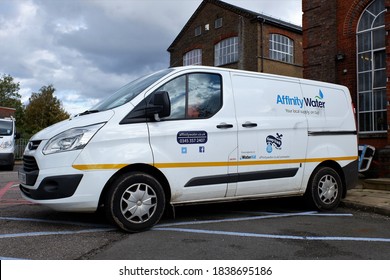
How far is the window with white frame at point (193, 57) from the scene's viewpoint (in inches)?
1238

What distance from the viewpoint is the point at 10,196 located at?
26.0ft

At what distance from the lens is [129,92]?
5.31 metres

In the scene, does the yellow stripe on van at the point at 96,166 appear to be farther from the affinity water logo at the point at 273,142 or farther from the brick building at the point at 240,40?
the brick building at the point at 240,40

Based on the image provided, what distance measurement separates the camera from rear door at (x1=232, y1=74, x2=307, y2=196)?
555 centimetres

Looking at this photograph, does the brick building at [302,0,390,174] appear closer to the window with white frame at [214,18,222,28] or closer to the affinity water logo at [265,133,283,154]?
the affinity water logo at [265,133,283,154]

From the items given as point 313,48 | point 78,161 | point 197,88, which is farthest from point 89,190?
point 313,48

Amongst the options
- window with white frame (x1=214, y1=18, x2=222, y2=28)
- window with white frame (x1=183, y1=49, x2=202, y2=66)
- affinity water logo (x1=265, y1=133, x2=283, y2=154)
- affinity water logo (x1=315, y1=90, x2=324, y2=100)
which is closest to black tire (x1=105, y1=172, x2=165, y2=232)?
affinity water logo (x1=265, y1=133, x2=283, y2=154)

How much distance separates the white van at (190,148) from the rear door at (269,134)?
0.02 m

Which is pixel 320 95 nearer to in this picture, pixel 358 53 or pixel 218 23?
pixel 358 53

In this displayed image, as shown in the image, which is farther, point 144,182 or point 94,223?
point 94,223

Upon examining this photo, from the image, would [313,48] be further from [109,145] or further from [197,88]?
[109,145]

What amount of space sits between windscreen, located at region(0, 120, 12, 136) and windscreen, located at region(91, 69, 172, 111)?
11028 mm

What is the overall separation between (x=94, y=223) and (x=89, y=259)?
1544mm

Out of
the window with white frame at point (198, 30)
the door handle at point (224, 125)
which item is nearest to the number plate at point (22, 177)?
the door handle at point (224, 125)
